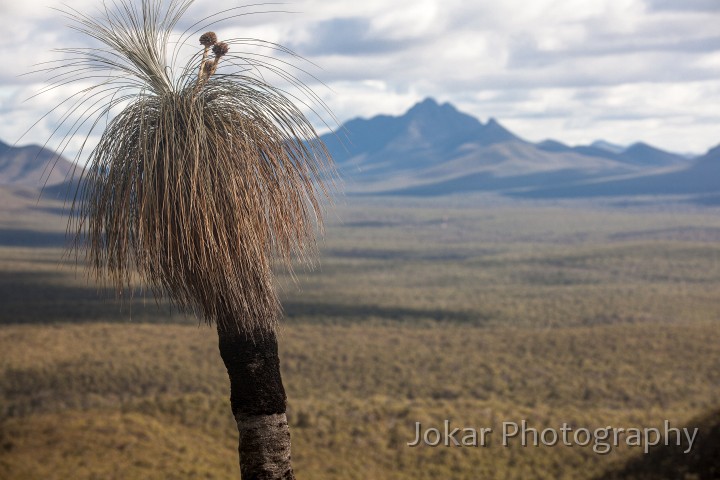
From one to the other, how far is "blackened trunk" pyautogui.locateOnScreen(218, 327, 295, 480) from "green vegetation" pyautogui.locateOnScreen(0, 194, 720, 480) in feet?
4.09

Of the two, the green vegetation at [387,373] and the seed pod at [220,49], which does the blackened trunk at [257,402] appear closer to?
the green vegetation at [387,373]

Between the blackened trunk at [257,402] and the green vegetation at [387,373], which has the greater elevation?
the blackened trunk at [257,402]

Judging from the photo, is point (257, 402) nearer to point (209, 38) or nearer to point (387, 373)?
point (209, 38)

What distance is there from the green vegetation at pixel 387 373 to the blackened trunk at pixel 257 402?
1.25 metres

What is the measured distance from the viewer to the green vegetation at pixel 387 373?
24.0 meters

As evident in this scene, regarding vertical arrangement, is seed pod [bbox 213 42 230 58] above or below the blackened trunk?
above

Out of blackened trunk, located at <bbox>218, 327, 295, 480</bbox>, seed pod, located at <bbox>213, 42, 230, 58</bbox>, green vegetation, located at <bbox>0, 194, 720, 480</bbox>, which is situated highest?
seed pod, located at <bbox>213, 42, 230, 58</bbox>

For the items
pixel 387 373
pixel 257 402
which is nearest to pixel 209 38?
pixel 257 402

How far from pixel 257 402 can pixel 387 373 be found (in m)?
37.2

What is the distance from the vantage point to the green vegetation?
2395cm

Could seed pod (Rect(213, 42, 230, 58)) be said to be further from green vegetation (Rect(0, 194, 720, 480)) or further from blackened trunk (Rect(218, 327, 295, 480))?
blackened trunk (Rect(218, 327, 295, 480))

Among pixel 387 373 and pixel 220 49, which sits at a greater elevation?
pixel 220 49

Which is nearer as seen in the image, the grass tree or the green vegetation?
the grass tree

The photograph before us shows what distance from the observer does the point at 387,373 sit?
144 ft
